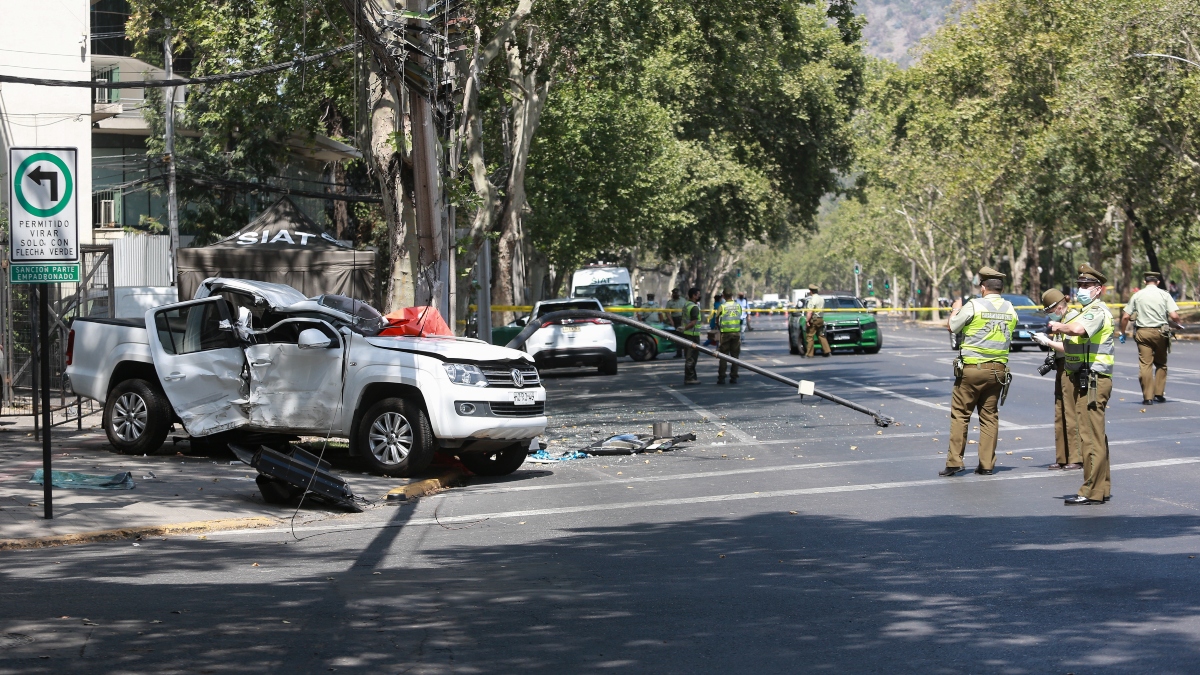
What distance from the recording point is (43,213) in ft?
36.0

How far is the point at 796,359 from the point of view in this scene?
35000 mm

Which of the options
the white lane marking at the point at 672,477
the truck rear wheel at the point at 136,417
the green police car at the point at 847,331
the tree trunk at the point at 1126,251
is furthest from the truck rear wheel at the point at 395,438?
the tree trunk at the point at 1126,251

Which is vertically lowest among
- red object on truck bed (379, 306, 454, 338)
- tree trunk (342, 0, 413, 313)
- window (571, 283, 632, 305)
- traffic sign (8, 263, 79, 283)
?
red object on truck bed (379, 306, 454, 338)

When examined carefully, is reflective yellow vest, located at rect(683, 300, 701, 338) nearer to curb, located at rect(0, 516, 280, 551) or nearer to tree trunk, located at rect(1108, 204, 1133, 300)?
curb, located at rect(0, 516, 280, 551)

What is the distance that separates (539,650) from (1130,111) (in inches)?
1701

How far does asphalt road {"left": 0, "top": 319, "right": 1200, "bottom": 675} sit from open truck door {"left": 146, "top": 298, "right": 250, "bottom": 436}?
9.62 ft

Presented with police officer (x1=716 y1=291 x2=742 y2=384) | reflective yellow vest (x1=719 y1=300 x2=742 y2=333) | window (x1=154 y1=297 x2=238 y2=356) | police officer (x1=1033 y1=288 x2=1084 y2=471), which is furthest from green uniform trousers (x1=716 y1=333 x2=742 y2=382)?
police officer (x1=1033 y1=288 x2=1084 y2=471)

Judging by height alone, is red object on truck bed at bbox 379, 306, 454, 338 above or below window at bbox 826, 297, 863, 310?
below

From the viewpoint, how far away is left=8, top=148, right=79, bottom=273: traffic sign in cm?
1086

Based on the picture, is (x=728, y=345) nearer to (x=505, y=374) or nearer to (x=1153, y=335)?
(x=1153, y=335)

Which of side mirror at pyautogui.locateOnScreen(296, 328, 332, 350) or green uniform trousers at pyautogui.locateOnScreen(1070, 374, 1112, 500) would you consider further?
side mirror at pyautogui.locateOnScreen(296, 328, 332, 350)

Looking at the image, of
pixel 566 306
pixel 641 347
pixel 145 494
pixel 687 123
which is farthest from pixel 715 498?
pixel 687 123

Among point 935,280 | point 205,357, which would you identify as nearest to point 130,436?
point 205,357

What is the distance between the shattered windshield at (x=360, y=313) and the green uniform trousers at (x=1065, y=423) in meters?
6.91
